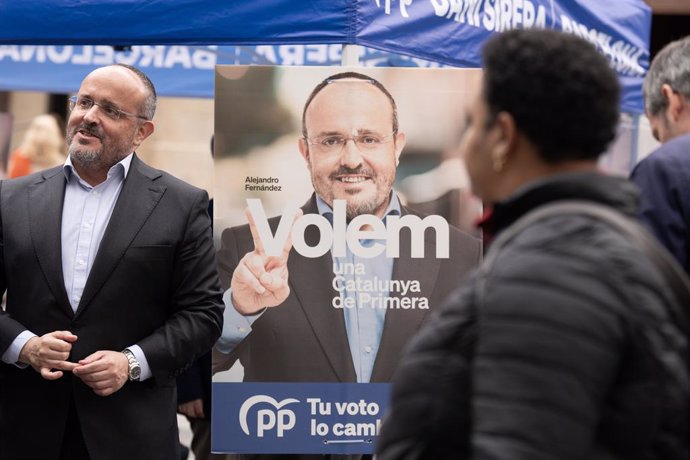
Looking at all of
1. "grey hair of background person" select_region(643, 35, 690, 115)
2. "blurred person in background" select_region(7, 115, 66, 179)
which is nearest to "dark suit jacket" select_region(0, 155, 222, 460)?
"grey hair of background person" select_region(643, 35, 690, 115)

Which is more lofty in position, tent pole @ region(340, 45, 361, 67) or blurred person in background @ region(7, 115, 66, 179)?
tent pole @ region(340, 45, 361, 67)

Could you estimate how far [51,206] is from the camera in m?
3.66

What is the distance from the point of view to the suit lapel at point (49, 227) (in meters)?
3.55

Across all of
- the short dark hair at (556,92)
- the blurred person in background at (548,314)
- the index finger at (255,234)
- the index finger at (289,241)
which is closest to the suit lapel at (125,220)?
the index finger at (255,234)

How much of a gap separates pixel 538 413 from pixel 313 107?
2827 millimetres

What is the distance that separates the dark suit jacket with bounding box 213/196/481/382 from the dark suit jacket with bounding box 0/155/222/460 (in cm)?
53

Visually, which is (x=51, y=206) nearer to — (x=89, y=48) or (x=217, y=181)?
(x=217, y=181)

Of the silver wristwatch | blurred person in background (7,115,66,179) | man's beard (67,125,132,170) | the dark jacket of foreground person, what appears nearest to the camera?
the dark jacket of foreground person

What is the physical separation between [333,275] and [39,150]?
6.30 metres

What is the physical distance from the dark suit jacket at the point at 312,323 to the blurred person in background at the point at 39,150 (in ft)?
18.8

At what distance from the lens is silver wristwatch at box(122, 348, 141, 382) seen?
3525 mm

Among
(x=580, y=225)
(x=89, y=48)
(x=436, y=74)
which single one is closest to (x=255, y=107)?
(x=436, y=74)

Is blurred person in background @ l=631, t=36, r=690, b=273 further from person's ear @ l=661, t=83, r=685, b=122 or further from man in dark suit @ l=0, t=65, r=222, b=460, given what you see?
man in dark suit @ l=0, t=65, r=222, b=460

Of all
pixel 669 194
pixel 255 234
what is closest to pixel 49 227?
pixel 255 234
